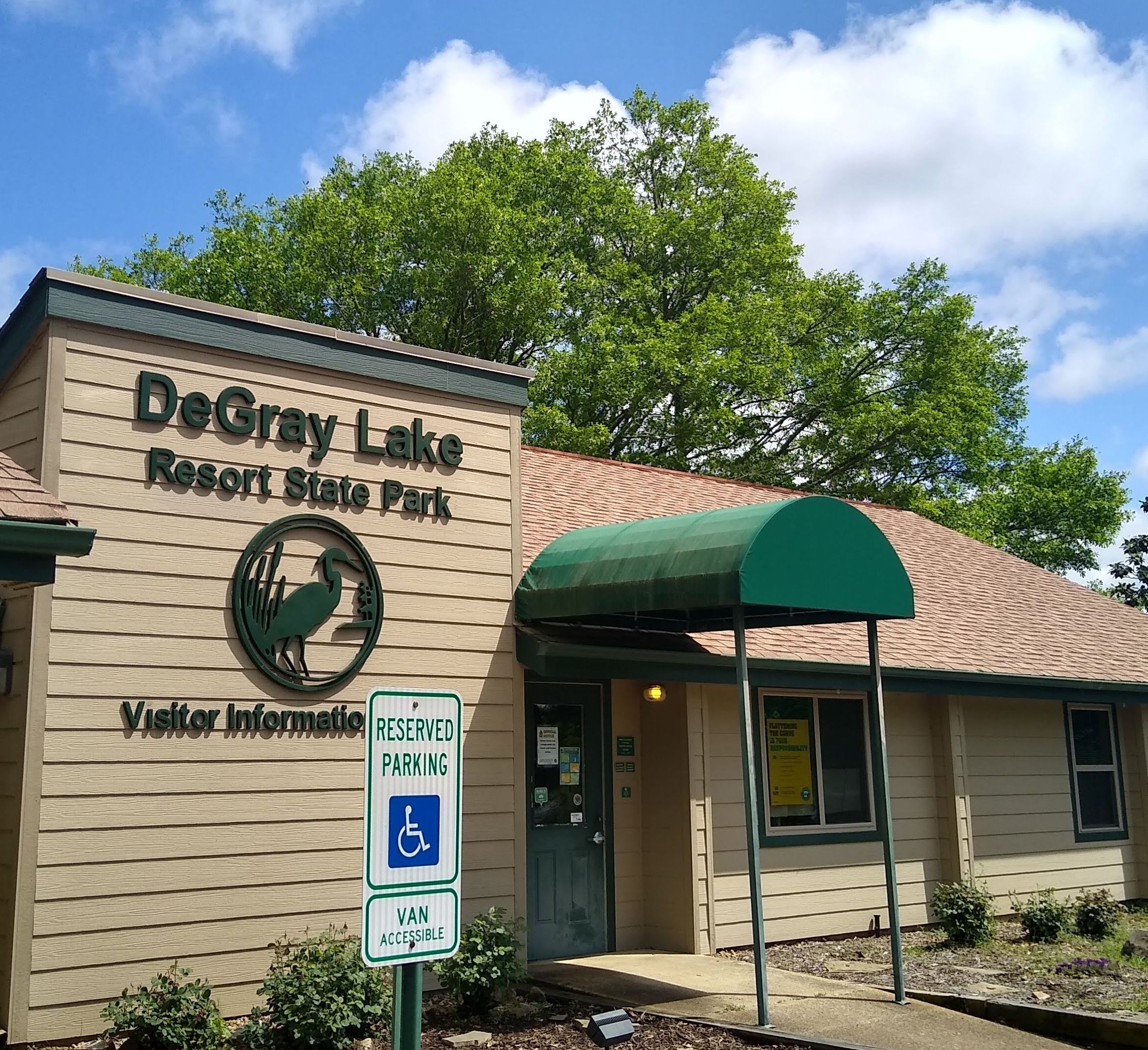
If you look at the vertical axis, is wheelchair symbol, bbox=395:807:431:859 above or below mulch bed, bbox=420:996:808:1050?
above

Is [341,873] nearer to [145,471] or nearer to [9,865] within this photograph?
[9,865]

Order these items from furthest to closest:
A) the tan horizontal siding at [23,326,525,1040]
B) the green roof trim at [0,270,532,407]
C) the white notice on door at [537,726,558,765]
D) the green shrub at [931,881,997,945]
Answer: the green shrub at [931,881,997,945]
the white notice on door at [537,726,558,765]
the green roof trim at [0,270,532,407]
the tan horizontal siding at [23,326,525,1040]

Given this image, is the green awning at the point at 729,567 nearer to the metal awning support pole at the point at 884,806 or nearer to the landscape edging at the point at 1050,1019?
the metal awning support pole at the point at 884,806

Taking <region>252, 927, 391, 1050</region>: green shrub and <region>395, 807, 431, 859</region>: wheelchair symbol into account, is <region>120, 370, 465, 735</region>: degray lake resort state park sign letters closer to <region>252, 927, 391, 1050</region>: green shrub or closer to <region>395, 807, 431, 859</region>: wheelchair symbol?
<region>252, 927, 391, 1050</region>: green shrub

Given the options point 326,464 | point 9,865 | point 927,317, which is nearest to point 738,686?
point 326,464

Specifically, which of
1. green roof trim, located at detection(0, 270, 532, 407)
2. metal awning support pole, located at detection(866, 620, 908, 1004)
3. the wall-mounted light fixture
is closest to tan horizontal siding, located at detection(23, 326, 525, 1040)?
green roof trim, located at detection(0, 270, 532, 407)

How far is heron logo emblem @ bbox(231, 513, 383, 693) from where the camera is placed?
8289mm

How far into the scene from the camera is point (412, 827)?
3553 millimetres

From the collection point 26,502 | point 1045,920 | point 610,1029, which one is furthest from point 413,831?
point 1045,920

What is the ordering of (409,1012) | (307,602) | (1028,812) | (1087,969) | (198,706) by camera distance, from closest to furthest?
1. (409,1012)
2. (198,706)
3. (307,602)
4. (1087,969)
5. (1028,812)

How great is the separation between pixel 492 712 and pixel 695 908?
2907 mm

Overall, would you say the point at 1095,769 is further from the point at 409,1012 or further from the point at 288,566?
the point at 409,1012

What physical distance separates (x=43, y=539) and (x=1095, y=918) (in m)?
10.9

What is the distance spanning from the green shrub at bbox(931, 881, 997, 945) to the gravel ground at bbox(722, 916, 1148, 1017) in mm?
118
